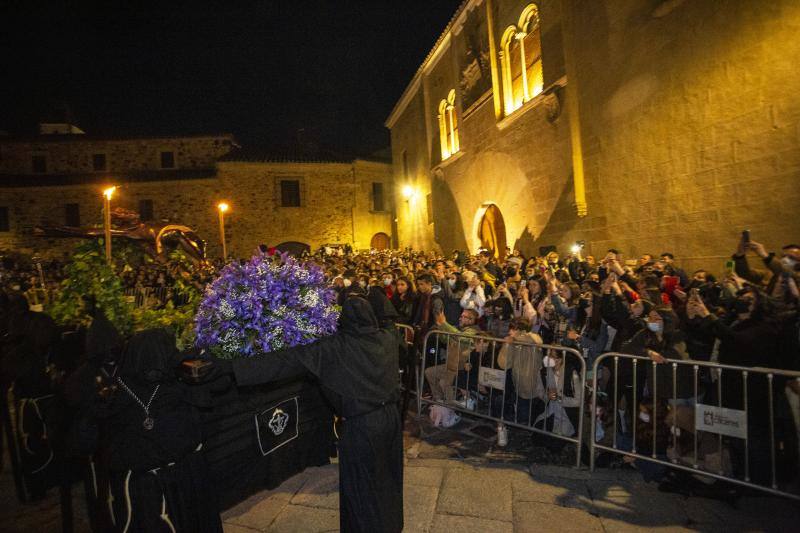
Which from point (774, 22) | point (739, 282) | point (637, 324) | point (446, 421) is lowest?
point (446, 421)

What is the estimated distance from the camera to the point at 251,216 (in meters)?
26.6

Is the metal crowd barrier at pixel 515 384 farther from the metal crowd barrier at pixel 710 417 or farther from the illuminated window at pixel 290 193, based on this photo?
the illuminated window at pixel 290 193

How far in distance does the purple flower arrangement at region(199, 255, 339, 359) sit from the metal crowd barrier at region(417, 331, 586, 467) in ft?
7.33

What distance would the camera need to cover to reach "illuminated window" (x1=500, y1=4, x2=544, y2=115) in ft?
38.6

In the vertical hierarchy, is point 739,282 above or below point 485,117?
below

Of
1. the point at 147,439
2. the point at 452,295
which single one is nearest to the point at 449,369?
the point at 452,295

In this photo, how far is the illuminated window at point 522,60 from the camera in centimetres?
1176

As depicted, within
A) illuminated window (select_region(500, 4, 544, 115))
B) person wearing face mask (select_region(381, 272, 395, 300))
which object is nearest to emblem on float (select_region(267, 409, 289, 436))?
person wearing face mask (select_region(381, 272, 395, 300))

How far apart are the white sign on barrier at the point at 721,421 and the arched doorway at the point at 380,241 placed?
2643cm

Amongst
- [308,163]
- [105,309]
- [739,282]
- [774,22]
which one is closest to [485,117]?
[774,22]

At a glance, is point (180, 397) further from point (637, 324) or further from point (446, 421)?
point (637, 324)

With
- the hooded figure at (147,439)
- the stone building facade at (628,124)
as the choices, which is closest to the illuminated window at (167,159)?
the stone building facade at (628,124)

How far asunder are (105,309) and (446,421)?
4165 millimetres

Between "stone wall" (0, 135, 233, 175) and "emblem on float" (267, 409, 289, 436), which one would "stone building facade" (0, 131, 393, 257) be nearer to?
"stone wall" (0, 135, 233, 175)
